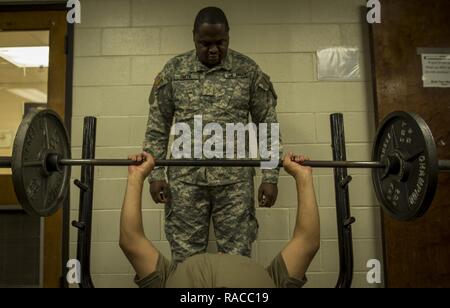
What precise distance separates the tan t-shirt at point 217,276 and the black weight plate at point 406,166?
499 millimetres

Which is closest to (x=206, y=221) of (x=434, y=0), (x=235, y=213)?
(x=235, y=213)

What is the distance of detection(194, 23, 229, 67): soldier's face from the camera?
183 cm

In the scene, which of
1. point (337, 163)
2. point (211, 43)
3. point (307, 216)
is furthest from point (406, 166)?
point (211, 43)

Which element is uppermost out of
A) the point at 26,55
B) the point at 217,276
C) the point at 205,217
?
the point at 26,55

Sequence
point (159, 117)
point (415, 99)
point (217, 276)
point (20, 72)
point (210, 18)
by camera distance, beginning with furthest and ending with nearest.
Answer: point (20, 72) → point (415, 99) → point (159, 117) → point (210, 18) → point (217, 276)

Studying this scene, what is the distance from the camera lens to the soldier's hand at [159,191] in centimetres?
183

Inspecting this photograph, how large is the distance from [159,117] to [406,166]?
111cm

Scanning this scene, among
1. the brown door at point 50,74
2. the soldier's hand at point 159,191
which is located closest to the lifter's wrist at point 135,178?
the soldier's hand at point 159,191

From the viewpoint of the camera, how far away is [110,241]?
2365mm

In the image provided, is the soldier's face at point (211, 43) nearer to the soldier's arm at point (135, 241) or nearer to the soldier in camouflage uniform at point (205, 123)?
the soldier in camouflage uniform at point (205, 123)

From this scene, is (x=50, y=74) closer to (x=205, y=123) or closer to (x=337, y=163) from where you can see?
(x=205, y=123)

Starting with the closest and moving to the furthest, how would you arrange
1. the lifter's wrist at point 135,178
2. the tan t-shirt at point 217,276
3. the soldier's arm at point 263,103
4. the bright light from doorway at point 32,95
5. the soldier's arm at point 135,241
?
the tan t-shirt at point 217,276 → the soldier's arm at point 135,241 → the lifter's wrist at point 135,178 → the soldier's arm at point 263,103 → the bright light from doorway at point 32,95

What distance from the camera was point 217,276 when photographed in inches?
42.6

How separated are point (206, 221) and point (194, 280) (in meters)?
0.78
